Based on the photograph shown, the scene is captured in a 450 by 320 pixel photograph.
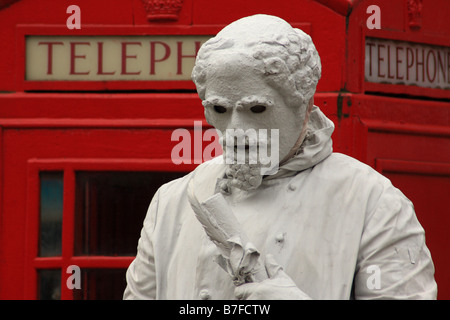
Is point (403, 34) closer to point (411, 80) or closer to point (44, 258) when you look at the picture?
point (411, 80)

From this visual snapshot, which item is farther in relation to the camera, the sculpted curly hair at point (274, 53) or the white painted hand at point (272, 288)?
the sculpted curly hair at point (274, 53)

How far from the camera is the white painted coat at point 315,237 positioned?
4.51 meters

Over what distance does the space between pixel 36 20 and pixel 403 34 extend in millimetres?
1633

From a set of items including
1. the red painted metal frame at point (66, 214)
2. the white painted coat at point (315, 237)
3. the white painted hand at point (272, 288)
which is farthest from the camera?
the red painted metal frame at point (66, 214)

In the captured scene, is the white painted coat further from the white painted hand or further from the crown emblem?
the crown emblem

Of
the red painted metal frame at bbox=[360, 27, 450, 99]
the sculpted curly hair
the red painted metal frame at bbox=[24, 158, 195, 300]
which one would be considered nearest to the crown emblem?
the red painted metal frame at bbox=[24, 158, 195, 300]

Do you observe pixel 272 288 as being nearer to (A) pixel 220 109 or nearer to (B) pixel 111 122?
(A) pixel 220 109

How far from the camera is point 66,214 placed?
23.7ft

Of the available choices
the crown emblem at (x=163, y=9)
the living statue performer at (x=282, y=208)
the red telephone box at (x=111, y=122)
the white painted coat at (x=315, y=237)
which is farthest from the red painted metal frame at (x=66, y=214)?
the living statue performer at (x=282, y=208)

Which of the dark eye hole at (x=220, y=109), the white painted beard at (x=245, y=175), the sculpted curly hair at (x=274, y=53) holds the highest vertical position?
the sculpted curly hair at (x=274, y=53)

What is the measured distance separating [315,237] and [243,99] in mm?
432

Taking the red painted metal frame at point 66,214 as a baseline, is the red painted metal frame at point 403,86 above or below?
above

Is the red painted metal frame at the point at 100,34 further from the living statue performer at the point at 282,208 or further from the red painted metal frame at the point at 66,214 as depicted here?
the living statue performer at the point at 282,208
